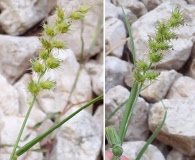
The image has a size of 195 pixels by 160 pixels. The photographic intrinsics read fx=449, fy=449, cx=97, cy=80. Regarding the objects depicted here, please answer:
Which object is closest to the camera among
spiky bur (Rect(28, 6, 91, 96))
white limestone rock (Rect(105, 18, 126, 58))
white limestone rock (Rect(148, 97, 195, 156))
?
spiky bur (Rect(28, 6, 91, 96))

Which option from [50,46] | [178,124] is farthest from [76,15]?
[178,124]

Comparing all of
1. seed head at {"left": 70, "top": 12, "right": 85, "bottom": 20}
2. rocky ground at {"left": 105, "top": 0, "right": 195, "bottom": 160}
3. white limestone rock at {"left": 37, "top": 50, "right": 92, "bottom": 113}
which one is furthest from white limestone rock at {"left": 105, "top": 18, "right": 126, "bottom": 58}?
seed head at {"left": 70, "top": 12, "right": 85, "bottom": 20}

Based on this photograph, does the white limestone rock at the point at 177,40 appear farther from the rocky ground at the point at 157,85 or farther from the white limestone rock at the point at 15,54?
the white limestone rock at the point at 15,54

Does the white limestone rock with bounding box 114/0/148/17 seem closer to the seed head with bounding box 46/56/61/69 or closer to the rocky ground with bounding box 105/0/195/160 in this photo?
the rocky ground with bounding box 105/0/195/160

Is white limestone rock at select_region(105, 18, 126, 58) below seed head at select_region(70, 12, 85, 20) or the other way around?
below

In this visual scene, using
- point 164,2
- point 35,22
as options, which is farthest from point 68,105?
point 164,2

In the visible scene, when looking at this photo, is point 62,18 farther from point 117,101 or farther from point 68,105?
point 68,105
